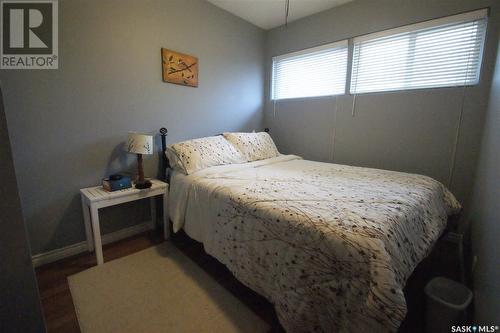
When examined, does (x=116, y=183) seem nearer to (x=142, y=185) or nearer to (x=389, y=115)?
(x=142, y=185)

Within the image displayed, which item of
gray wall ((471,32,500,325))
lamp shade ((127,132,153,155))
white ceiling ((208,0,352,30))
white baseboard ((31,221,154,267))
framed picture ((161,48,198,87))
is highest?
white ceiling ((208,0,352,30))

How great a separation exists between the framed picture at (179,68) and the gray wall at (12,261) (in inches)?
70.6

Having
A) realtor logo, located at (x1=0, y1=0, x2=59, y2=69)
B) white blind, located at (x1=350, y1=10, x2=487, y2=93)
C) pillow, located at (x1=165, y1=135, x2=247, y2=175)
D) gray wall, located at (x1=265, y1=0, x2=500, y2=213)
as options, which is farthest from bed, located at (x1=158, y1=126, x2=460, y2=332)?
realtor logo, located at (x1=0, y1=0, x2=59, y2=69)

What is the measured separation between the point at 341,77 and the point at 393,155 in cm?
112

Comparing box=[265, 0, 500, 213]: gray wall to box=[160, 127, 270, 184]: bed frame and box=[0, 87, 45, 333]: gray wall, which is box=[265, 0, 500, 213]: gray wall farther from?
box=[0, 87, 45, 333]: gray wall

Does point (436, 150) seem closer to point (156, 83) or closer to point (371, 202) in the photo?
point (371, 202)

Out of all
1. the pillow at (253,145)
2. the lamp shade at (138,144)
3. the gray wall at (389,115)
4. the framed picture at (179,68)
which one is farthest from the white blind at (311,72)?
the lamp shade at (138,144)

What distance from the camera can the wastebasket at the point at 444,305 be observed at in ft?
3.72

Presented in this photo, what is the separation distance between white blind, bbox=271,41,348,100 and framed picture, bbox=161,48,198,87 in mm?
→ 1350

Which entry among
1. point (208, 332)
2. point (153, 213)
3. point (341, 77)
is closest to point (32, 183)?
point (153, 213)

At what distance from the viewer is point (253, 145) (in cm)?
273

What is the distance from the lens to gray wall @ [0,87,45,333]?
74 centimetres

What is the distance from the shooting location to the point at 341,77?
2.75 m

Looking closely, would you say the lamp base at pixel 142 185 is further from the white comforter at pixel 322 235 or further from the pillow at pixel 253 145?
the pillow at pixel 253 145
